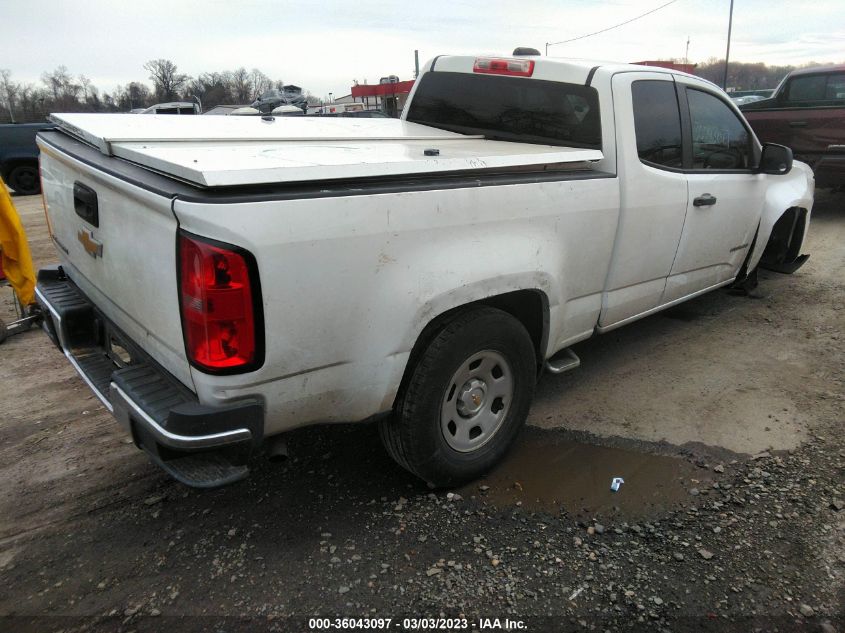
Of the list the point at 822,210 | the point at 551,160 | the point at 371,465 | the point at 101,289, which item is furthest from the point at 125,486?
the point at 822,210

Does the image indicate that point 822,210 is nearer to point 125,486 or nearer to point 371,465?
point 371,465

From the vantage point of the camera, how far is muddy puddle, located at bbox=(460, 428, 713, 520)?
Result: 2.81m

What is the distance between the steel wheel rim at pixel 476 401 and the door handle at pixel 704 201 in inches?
71.5

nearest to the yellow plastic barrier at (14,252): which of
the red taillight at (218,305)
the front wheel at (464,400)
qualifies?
the red taillight at (218,305)

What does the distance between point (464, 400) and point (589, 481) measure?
30.3 inches

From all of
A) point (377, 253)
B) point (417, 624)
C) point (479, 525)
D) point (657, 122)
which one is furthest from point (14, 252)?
point (657, 122)

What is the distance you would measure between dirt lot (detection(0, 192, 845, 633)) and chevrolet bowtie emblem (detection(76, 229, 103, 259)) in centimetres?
114

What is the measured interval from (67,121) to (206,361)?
72.2 inches

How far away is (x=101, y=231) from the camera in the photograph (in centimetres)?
253

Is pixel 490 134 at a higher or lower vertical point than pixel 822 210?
higher

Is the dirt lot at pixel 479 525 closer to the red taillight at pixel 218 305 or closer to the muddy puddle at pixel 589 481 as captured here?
the muddy puddle at pixel 589 481

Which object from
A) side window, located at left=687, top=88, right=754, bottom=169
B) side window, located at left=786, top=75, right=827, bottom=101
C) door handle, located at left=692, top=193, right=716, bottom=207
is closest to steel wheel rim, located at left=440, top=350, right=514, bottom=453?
door handle, located at left=692, top=193, right=716, bottom=207

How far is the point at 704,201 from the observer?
388 centimetres

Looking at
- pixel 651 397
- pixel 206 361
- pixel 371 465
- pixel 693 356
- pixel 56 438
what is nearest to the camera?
pixel 206 361
